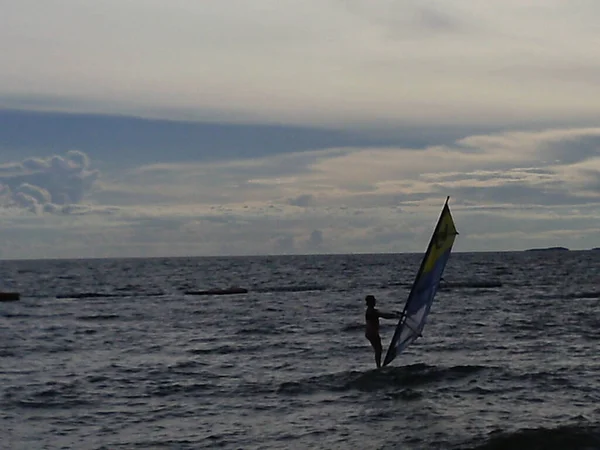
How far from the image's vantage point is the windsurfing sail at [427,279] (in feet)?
48.0

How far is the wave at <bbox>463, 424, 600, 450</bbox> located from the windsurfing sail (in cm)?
306

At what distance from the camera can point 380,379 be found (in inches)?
715

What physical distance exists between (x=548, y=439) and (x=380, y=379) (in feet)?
19.5

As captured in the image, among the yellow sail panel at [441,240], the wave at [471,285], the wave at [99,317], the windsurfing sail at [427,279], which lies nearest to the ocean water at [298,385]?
the windsurfing sail at [427,279]

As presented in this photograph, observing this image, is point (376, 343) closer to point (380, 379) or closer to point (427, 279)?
point (380, 379)

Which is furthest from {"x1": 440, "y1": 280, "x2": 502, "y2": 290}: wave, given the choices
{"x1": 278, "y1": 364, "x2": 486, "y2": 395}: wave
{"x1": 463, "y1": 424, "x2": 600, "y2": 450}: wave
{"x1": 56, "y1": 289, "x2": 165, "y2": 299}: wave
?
{"x1": 463, "y1": 424, "x2": 600, "y2": 450}: wave

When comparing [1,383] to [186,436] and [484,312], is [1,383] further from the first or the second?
[484,312]

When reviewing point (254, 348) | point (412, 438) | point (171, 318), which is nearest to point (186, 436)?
point (412, 438)

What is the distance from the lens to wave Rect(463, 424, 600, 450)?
12281 millimetres

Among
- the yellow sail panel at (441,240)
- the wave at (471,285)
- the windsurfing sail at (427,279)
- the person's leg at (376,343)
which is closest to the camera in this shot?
the yellow sail panel at (441,240)

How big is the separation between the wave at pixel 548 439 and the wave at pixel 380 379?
467 centimetres

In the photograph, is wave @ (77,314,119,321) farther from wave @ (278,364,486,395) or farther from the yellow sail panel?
the yellow sail panel

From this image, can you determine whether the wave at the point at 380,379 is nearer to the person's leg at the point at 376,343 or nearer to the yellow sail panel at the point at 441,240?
the person's leg at the point at 376,343

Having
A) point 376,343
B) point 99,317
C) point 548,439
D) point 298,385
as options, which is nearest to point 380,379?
point 376,343
